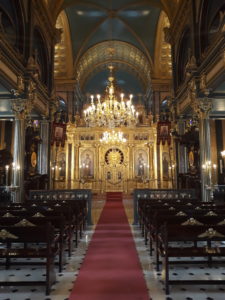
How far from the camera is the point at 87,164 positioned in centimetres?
2697

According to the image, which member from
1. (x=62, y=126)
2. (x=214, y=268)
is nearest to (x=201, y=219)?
(x=214, y=268)

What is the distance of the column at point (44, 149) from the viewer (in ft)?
50.1

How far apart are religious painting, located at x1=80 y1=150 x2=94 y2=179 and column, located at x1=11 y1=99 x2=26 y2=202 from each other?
15.1 meters

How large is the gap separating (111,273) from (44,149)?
1176 centimetres

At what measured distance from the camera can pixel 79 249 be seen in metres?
6.53

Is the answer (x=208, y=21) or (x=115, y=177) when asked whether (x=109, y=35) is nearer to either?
(x=115, y=177)

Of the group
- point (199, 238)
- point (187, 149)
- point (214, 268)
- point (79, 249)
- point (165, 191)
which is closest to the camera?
point (199, 238)

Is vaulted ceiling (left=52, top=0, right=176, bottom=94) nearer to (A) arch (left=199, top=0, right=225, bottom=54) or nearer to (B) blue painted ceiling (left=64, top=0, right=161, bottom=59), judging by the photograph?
(B) blue painted ceiling (left=64, top=0, right=161, bottom=59)

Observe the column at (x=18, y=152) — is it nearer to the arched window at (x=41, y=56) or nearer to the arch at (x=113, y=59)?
the arched window at (x=41, y=56)

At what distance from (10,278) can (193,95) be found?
35.6 feet

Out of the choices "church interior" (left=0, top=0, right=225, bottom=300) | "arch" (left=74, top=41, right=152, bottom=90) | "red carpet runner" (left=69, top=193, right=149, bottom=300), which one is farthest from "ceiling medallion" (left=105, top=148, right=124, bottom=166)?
"red carpet runner" (left=69, top=193, right=149, bottom=300)

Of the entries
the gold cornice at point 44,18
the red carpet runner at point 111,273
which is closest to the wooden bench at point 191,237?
the red carpet runner at point 111,273

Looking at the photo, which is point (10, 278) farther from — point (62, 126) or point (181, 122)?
point (181, 122)

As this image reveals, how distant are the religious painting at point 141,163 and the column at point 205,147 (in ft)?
48.7
